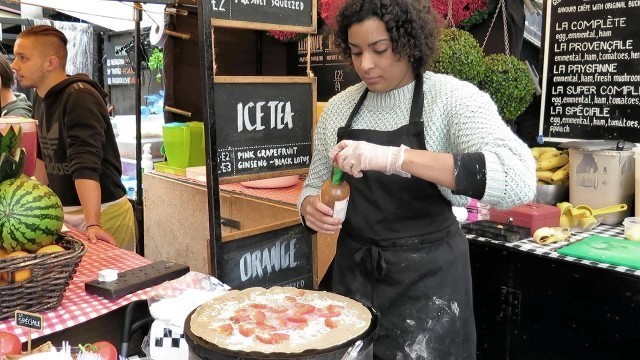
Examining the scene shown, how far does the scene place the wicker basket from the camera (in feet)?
4.63

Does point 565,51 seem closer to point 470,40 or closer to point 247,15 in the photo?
point 470,40

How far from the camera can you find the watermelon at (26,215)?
1.52 meters

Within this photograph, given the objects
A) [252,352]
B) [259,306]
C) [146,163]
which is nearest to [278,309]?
[259,306]

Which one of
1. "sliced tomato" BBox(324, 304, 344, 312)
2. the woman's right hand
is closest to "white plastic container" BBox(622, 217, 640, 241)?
the woman's right hand

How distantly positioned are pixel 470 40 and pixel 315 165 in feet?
4.36

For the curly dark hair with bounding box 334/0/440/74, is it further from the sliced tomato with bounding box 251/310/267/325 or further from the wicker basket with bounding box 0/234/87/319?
the wicker basket with bounding box 0/234/87/319

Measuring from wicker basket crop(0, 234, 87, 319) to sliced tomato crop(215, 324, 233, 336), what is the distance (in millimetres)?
523

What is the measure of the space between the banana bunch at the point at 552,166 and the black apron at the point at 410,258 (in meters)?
1.67

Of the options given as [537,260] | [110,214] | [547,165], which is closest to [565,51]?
[547,165]

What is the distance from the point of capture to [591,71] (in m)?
3.39

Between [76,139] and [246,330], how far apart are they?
2008 mm

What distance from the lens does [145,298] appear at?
1623mm

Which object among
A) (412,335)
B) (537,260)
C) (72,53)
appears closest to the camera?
(412,335)

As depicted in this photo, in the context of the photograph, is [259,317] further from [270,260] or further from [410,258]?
[270,260]
